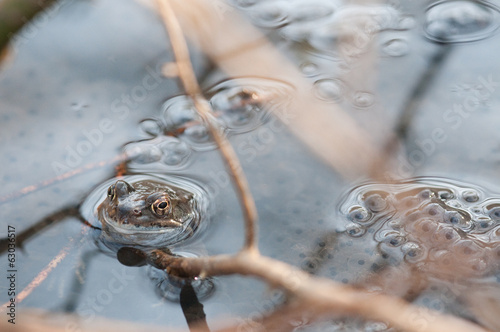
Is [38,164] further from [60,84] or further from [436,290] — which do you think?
[436,290]

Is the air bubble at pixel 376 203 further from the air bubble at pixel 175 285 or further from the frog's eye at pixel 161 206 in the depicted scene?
the frog's eye at pixel 161 206

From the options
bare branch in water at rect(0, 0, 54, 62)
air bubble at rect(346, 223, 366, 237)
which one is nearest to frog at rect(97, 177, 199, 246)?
air bubble at rect(346, 223, 366, 237)

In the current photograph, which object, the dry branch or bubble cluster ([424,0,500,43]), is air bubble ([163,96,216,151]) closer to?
the dry branch

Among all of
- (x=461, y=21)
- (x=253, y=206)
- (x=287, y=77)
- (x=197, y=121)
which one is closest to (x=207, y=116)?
(x=197, y=121)

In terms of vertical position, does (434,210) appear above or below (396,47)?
below

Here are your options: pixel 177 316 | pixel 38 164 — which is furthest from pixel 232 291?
pixel 38 164

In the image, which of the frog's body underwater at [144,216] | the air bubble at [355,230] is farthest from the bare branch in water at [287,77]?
the frog's body underwater at [144,216]

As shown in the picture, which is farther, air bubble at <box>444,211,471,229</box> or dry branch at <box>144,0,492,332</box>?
air bubble at <box>444,211,471,229</box>

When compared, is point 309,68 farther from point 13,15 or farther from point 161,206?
point 13,15
